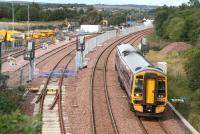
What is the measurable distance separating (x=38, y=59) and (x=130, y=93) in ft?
82.6

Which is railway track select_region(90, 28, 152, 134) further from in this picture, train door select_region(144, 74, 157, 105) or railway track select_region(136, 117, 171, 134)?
train door select_region(144, 74, 157, 105)

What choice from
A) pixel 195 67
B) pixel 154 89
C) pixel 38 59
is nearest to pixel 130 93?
pixel 154 89

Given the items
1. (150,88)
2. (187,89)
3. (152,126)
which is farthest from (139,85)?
(187,89)

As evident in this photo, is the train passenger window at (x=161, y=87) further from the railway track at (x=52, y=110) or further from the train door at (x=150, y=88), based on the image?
the railway track at (x=52, y=110)

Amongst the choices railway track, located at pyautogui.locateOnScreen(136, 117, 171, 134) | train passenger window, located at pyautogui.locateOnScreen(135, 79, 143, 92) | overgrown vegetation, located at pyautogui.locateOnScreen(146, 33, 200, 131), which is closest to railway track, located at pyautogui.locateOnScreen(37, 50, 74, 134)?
railway track, located at pyautogui.locateOnScreen(136, 117, 171, 134)

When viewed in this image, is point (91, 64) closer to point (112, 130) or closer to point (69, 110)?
point (69, 110)

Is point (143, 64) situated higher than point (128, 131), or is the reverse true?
point (143, 64)

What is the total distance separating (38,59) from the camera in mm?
48438

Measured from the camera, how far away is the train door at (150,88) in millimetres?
23359

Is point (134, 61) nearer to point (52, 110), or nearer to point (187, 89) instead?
point (52, 110)

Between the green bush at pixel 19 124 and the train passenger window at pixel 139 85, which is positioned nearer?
the green bush at pixel 19 124

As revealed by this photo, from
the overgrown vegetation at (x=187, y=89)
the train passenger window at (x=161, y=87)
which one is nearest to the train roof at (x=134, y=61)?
the train passenger window at (x=161, y=87)

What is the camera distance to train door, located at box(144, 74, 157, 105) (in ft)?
76.6

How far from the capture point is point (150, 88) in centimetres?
2341
